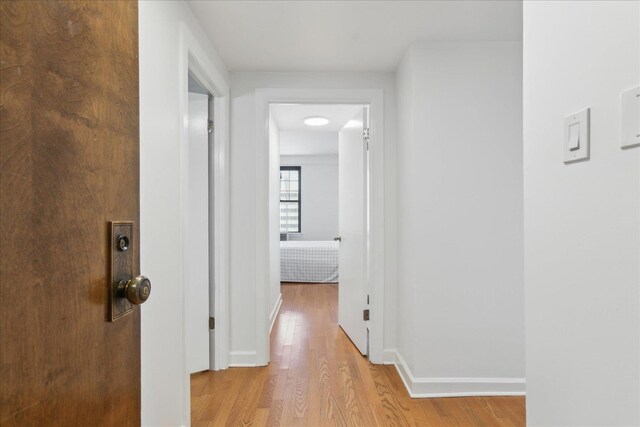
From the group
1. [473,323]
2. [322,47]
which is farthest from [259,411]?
[322,47]

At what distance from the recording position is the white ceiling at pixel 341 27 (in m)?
1.81

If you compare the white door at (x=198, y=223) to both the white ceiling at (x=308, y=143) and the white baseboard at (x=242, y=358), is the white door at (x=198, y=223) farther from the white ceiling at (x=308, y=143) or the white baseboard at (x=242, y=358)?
the white ceiling at (x=308, y=143)

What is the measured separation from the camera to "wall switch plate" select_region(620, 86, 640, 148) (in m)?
0.65

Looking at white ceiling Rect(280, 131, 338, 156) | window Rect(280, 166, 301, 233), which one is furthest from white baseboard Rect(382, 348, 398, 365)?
window Rect(280, 166, 301, 233)

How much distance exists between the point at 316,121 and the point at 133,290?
3757 millimetres

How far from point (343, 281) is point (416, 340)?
1.22m

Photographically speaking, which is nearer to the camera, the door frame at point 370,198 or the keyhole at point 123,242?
the keyhole at point 123,242

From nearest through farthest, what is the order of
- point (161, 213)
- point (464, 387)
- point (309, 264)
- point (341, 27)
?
1. point (161, 213)
2. point (341, 27)
3. point (464, 387)
4. point (309, 264)

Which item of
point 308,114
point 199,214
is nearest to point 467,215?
→ point 199,214

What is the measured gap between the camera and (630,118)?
0.67m

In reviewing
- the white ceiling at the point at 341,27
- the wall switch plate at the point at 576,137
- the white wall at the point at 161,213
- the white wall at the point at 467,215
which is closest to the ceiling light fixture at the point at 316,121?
the white ceiling at the point at 341,27

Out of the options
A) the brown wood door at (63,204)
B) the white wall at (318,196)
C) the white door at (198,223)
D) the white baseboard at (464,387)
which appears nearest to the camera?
the brown wood door at (63,204)

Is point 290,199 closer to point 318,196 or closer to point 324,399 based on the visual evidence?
point 318,196

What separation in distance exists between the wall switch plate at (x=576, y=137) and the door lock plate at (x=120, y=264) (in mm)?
1011
